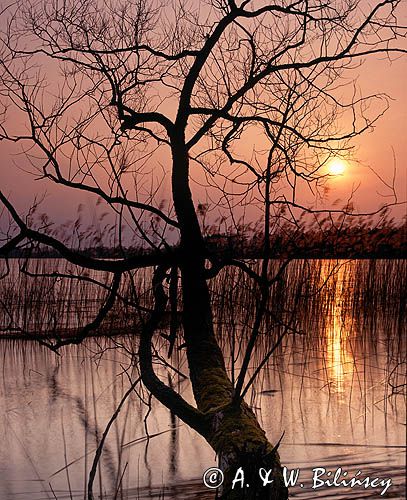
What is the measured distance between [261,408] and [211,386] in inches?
50.3

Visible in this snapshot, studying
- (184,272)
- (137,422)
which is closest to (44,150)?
(184,272)

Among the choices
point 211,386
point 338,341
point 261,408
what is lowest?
point 261,408

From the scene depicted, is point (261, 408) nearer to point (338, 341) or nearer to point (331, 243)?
point (331, 243)

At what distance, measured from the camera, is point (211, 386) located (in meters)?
3.14

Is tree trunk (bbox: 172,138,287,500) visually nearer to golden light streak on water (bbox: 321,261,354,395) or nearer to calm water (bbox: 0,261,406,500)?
calm water (bbox: 0,261,406,500)

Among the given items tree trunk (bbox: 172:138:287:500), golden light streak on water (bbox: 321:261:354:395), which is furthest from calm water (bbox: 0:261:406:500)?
tree trunk (bbox: 172:138:287:500)

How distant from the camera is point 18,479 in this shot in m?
3.43

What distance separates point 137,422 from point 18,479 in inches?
34.6

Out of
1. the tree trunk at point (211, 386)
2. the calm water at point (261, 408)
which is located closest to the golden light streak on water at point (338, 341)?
the calm water at point (261, 408)

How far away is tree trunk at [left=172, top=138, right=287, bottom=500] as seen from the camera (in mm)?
2426

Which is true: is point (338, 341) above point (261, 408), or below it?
above

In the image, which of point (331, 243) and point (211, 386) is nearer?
point (211, 386)

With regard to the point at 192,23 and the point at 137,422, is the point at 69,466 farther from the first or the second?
the point at 192,23

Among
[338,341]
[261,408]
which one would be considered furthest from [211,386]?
[338,341]
